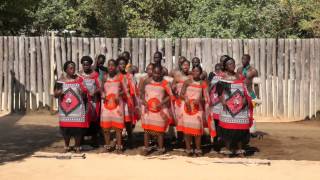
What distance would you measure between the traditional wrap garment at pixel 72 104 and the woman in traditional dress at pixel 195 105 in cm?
165

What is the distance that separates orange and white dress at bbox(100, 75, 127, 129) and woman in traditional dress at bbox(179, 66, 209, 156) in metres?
1.04

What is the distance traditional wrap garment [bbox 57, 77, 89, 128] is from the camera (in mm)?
9656

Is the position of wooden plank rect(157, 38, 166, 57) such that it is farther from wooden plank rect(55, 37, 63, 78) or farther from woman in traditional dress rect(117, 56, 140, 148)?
woman in traditional dress rect(117, 56, 140, 148)

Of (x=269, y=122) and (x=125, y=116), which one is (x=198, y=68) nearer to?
(x=125, y=116)

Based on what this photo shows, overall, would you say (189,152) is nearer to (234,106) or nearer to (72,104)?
(234,106)

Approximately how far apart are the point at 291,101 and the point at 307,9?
20.8 ft

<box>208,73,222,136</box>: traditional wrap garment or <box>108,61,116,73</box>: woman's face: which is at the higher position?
<box>108,61,116,73</box>: woman's face

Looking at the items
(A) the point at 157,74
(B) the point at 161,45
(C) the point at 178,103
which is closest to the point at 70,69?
(A) the point at 157,74

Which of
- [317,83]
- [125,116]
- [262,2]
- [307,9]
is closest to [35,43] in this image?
[125,116]

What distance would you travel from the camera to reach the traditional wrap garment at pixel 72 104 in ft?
31.7

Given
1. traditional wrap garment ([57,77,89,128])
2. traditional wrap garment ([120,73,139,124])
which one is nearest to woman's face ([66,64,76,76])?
traditional wrap garment ([57,77,89,128])

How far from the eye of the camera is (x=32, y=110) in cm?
1477

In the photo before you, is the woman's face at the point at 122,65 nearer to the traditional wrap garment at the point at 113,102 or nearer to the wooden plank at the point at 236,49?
the traditional wrap garment at the point at 113,102

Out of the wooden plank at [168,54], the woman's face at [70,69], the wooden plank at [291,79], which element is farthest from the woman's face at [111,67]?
the wooden plank at [291,79]
